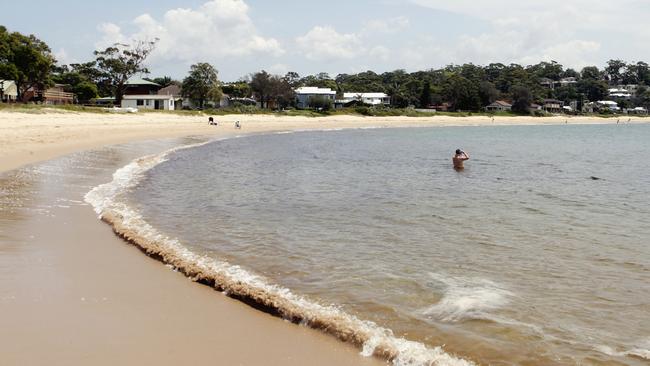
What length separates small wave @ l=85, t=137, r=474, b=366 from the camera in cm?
579

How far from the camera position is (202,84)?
269ft

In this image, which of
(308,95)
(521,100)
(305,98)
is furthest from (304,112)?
(521,100)

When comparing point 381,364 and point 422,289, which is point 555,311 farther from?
point 381,364

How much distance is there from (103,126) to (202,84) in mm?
39339

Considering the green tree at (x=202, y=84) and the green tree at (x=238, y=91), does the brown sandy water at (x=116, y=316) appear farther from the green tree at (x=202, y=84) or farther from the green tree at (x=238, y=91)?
the green tree at (x=238, y=91)

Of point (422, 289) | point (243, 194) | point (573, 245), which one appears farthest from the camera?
point (243, 194)

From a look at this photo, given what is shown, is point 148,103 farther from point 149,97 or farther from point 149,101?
point 149,97

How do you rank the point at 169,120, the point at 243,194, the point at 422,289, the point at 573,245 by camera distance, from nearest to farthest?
the point at 422,289 → the point at 573,245 → the point at 243,194 → the point at 169,120

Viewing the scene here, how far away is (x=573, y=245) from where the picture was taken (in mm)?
11078

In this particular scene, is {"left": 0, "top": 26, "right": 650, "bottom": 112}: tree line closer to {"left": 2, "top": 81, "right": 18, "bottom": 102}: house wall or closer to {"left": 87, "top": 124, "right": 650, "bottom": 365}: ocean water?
{"left": 2, "top": 81, "right": 18, "bottom": 102}: house wall

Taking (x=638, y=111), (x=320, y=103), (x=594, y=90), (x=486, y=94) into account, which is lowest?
(x=638, y=111)

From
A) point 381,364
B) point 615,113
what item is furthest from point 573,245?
point 615,113

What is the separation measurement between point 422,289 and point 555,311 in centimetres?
176

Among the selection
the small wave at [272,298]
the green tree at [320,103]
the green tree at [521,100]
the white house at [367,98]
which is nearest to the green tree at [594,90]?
the green tree at [521,100]
